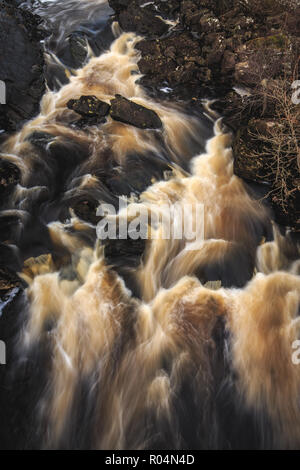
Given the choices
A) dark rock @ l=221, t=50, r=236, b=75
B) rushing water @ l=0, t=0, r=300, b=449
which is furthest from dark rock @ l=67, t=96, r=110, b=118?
dark rock @ l=221, t=50, r=236, b=75

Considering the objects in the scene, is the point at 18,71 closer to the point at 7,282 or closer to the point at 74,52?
the point at 74,52

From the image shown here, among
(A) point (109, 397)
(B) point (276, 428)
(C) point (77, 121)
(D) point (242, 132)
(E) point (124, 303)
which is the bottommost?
(B) point (276, 428)

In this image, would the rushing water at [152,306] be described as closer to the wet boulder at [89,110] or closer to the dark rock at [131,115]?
the dark rock at [131,115]

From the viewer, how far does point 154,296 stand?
7.22 metres

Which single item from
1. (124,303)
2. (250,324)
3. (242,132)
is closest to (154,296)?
(124,303)

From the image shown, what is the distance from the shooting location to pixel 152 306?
707 cm

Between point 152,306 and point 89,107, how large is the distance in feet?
20.2

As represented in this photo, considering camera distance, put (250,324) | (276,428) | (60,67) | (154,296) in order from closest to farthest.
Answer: (276,428) < (250,324) < (154,296) < (60,67)

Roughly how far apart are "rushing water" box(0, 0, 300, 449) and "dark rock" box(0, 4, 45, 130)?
719 millimetres

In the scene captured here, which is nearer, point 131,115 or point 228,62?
point 131,115

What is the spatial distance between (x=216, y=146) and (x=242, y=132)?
3.67 ft

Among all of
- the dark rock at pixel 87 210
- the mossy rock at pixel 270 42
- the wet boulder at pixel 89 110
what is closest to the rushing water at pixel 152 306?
the dark rock at pixel 87 210

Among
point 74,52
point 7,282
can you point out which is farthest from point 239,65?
point 7,282

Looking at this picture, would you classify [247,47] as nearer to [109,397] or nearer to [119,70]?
[119,70]
